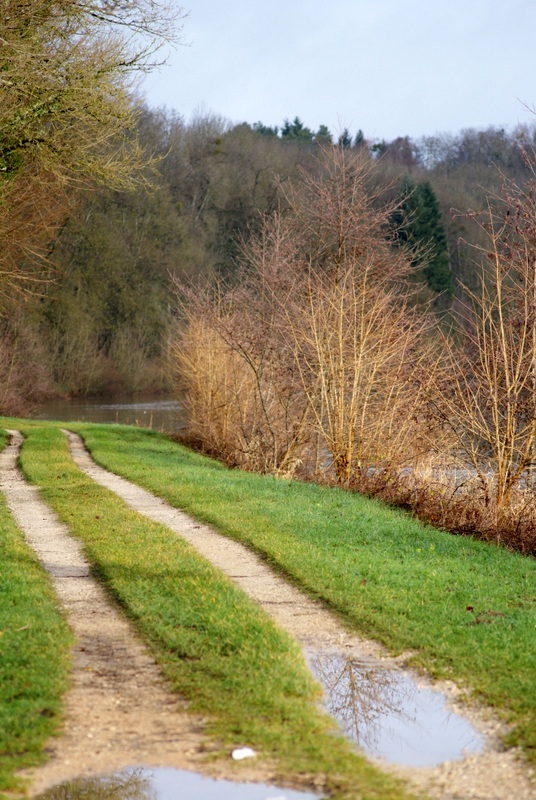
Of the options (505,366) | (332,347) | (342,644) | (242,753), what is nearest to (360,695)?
(342,644)

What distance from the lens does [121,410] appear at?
35.7 metres

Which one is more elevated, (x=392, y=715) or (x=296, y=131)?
(x=296, y=131)

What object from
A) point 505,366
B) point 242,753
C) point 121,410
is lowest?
point 242,753

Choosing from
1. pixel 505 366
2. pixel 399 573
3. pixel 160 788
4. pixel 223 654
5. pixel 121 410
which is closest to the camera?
pixel 160 788

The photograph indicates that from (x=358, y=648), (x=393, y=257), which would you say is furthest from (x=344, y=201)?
(x=358, y=648)

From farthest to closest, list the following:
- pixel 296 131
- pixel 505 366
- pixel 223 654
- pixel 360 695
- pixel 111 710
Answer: pixel 296 131 < pixel 505 366 < pixel 223 654 < pixel 360 695 < pixel 111 710

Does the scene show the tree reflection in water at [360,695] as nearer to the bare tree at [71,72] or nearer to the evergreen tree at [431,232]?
the bare tree at [71,72]

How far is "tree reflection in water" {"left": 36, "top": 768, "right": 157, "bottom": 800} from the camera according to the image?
11.3 ft

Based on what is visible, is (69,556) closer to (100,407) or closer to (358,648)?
(358,648)

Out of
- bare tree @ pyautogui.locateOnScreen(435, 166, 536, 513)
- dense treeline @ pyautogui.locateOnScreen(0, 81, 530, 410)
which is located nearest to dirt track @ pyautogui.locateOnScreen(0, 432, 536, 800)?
bare tree @ pyautogui.locateOnScreen(435, 166, 536, 513)

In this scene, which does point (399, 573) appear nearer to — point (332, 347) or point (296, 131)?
A: point (332, 347)

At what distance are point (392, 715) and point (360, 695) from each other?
10.8 inches

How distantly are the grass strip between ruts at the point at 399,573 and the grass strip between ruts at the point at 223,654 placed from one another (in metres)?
0.80

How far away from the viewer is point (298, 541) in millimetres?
7992
